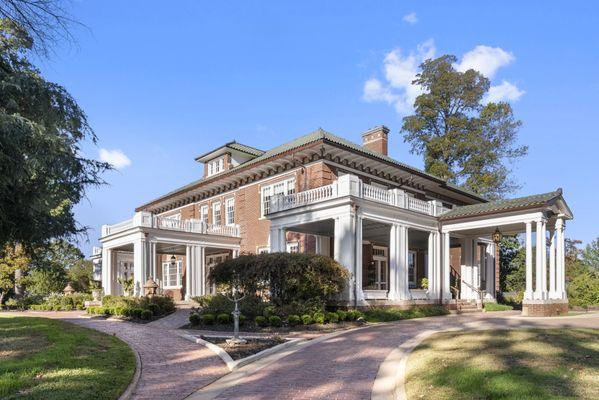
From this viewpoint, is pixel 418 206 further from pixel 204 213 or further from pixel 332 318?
pixel 204 213

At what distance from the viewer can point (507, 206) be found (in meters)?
21.4

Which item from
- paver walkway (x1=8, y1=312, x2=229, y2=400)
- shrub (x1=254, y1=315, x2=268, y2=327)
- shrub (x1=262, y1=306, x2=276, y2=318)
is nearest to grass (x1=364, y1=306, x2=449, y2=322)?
shrub (x1=262, y1=306, x2=276, y2=318)

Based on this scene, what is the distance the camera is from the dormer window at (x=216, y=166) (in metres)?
32.2

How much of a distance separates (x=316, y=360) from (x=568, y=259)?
4049 cm

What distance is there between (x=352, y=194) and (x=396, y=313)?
4918 millimetres

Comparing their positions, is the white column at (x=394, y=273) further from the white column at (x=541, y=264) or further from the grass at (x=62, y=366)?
the grass at (x=62, y=366)

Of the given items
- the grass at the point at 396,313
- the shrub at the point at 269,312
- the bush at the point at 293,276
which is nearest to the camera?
the shrub at the point at 269,312

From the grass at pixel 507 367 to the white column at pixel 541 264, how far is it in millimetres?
8938

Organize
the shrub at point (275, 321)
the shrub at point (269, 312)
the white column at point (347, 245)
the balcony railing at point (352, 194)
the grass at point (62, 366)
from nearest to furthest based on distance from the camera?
the grass at point (62, 366) → the shrub at point (275, 321) → the shrub at point (269, 312) → the white column at point (347, 245) → the balcony railing at point (352, 194)

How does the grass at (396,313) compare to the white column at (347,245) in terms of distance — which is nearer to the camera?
the grass at (396,313)

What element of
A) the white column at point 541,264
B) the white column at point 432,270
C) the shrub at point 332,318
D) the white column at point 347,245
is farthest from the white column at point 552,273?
the shrub at point 332,318

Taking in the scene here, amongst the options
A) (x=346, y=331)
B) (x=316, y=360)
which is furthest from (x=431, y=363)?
(x=346, y=331)

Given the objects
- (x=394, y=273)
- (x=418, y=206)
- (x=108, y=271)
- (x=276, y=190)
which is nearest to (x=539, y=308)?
(x=394, y=273)

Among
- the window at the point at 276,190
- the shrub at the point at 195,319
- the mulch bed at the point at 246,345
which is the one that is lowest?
the shrub at the point at 195,319
